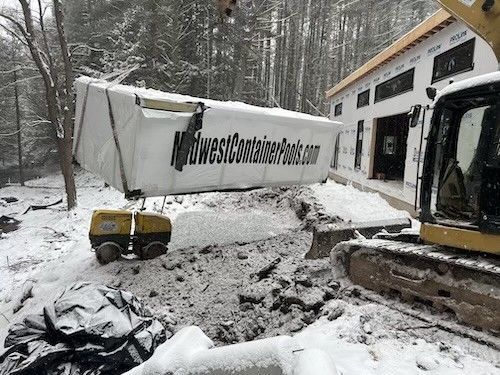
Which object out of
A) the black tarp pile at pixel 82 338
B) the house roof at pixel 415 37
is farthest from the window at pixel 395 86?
the black tarp pile at pixel 82 338

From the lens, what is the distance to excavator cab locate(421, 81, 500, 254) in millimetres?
3715

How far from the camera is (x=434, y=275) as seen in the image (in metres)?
3.98

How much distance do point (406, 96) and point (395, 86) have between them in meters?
1.29

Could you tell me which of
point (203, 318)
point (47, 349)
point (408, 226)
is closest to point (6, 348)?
point (47, 349)

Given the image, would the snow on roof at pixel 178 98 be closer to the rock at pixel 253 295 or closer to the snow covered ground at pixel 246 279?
the snow covered ground at pixel 246 279

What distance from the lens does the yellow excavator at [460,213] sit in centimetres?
367

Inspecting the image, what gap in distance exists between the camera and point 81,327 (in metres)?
3.44

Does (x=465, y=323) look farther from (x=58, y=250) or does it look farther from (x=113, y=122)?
(x=58, y=250)

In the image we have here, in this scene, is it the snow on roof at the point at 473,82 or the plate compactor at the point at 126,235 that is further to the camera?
the plate compactor at the point at 126,235

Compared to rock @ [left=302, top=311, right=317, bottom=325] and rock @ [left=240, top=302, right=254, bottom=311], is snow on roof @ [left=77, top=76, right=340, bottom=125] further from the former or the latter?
rock @ [left=302, top=311, right=317, bottom=325]

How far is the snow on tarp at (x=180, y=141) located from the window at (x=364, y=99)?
6.83m

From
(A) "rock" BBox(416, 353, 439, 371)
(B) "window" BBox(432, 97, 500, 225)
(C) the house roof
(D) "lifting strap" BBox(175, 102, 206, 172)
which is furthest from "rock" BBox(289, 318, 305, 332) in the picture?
(C) the house roof

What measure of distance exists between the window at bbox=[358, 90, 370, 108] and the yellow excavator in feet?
37.9

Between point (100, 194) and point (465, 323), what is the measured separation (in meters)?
19.1
